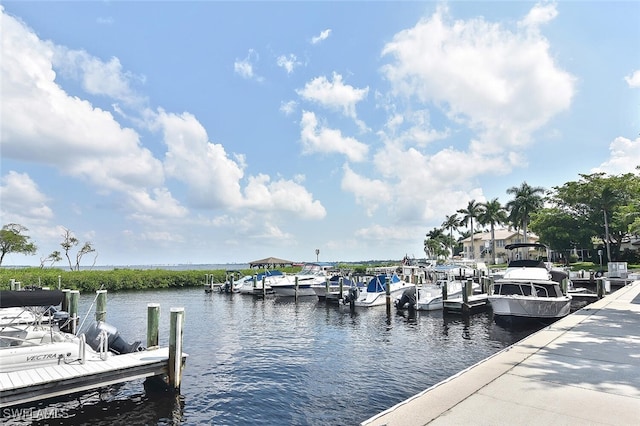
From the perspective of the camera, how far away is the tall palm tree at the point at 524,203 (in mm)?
72562

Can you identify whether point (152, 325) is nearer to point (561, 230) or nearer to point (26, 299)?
point (26, 299)

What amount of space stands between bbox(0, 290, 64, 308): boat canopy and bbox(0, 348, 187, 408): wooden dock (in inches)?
124

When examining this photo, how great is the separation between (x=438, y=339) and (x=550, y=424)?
555 inches

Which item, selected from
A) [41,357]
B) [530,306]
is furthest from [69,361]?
[530,306]

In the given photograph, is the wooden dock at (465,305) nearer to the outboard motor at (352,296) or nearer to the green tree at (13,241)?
the outboard motor at (352,296)

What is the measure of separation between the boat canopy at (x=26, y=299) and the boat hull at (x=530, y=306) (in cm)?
2079

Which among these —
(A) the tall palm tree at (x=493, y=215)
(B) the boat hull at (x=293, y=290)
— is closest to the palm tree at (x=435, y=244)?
(A) the tall palm tree at (x=493, y=215)

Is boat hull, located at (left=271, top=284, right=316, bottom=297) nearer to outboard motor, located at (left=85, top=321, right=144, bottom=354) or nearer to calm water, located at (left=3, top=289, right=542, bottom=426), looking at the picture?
calm water, located at (left=3, top=289, right=542, bottom=426)

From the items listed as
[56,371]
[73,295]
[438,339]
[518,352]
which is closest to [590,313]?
[438,339]

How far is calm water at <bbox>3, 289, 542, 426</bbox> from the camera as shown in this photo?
10.1m

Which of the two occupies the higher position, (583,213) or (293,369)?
(583,213)

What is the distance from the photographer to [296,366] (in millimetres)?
14625

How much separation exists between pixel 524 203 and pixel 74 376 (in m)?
77.8

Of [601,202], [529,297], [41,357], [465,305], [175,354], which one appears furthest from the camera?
[601,202]
